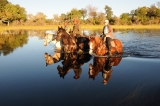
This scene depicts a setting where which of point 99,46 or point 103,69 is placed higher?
point 99,46

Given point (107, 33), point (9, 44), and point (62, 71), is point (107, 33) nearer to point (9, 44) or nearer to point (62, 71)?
point (62, 71)

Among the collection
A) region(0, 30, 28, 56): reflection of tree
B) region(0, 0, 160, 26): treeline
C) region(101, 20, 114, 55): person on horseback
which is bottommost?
region(0, 30, 28, 56): reflection of tree

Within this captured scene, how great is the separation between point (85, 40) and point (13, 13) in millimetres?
72208

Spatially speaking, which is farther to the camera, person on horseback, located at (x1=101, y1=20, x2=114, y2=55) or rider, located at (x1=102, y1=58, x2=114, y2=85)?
person on horseback, located at (x1=101, y1=20, x2=114, y2=55)

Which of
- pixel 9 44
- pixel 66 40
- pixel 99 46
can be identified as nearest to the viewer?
Answer: pixel 99 46

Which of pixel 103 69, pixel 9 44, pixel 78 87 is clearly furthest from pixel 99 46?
pixel 9 44

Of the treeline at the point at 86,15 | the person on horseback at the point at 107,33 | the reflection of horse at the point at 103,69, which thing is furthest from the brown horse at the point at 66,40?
the treeline at the point at 86,15

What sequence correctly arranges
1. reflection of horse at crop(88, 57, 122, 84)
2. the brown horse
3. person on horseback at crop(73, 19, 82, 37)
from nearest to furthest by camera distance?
1. reflection of horse at crop(88, 57, 122, 84)
2. the brown horse
3. person on horseback at crop(73, 19, 82, 37)

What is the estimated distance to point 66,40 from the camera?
561 inches

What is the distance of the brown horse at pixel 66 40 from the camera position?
14.2 meters

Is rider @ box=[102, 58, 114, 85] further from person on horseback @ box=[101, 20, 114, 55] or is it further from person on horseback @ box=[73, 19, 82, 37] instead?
person on horseback @ box=[73, 19, 82, 37]

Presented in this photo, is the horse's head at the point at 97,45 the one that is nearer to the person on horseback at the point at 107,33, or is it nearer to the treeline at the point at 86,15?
the person on horseback at the point at 107,33

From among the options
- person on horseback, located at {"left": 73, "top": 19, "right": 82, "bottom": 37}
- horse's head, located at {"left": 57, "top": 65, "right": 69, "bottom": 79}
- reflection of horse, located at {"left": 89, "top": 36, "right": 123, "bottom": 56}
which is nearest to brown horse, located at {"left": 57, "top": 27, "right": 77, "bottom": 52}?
person on horseback, located at {"left": 73, "top": 19, "right": 82, "bottom": 37}

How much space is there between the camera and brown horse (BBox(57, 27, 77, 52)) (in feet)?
46.7
